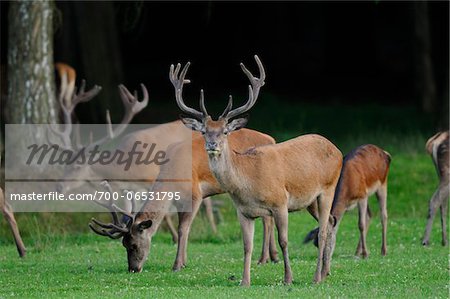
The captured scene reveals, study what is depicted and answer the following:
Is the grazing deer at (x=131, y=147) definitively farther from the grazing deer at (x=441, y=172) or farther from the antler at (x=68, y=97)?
the grazing deer at (x=441, y=172)

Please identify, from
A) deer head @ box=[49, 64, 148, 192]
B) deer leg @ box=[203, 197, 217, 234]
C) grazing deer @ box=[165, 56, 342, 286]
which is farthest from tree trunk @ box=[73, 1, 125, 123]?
grazing deer @ box=[165, 56, 342, 286]

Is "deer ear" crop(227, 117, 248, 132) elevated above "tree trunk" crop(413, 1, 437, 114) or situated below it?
below

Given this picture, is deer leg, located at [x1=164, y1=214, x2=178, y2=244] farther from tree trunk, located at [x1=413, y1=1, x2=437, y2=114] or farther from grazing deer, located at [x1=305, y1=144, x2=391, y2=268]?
tree trunk, located at [x1=413, y1=1, x2=437, y2=114]

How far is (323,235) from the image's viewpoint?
1090cm

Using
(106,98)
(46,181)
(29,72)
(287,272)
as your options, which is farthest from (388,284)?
(106,98)

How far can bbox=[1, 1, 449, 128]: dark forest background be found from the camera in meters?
26.0

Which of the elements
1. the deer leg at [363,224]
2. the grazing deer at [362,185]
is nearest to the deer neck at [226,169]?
the grazing deer at [362,185]

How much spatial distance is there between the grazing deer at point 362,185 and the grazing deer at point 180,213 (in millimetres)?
951

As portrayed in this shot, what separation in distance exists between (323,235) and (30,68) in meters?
6.50

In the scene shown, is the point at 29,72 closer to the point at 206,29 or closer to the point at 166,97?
the point at 166,97

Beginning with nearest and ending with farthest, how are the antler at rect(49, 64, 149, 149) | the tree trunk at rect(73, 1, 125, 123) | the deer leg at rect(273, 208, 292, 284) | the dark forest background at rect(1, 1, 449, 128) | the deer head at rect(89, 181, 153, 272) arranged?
the deer leg at rect(273, 208, 292, 284) → the deer head at rect(89, 181, 153, 272) → the antler at rect(49, 64, 149, 149) → the tree trunk at rect(73, 1, 125, 123) → the dark forest background at rect(1, 1, 449, 128)

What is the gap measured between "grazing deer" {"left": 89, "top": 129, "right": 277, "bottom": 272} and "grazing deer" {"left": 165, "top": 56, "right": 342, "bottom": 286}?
1.21 meters

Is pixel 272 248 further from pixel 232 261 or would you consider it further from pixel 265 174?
pixel 265 174

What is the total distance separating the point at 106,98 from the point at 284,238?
1109 cm
